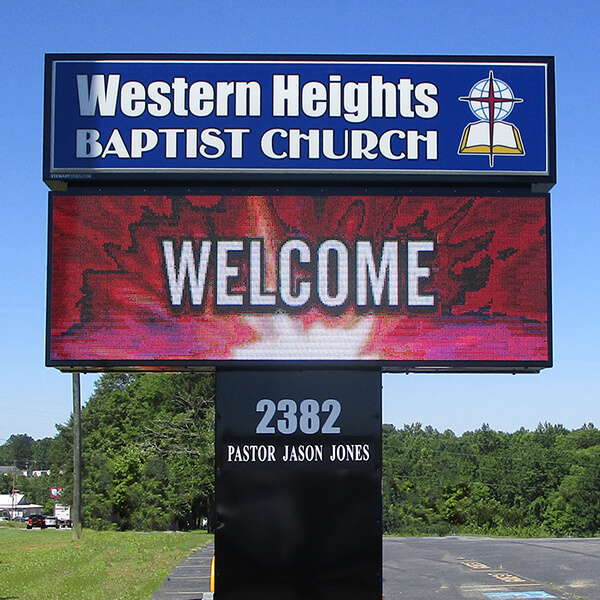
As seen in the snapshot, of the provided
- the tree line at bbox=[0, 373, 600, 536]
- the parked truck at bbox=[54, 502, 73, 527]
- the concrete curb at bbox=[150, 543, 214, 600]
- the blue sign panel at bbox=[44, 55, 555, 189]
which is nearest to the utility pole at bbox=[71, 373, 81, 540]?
the concrete curb at bbox=[150, 543, 214, 600]

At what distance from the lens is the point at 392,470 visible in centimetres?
9206

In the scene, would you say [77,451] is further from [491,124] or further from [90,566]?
[491,124]

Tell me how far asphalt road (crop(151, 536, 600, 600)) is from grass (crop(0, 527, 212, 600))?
0.86 m

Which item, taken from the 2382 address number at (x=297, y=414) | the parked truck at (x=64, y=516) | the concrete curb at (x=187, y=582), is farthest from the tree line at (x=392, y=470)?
the 2382 address number at (x=297, y=414)

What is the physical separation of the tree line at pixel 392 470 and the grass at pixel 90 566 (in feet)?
25.5

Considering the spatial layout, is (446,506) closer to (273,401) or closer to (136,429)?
(136,429)

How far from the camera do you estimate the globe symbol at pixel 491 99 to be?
834 centimetres

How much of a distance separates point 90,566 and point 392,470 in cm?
6545

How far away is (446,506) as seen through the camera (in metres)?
89.6

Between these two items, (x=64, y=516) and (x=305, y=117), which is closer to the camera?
(x=305, y=117)

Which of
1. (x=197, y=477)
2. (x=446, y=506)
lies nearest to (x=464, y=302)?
(x=197, y=477)

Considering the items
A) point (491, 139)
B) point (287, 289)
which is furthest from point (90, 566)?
point (491, 139)

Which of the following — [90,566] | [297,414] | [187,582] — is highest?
[297,414]

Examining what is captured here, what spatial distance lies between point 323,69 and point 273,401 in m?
3.04
